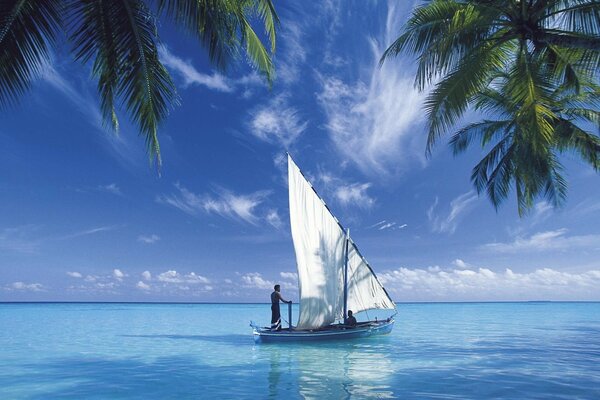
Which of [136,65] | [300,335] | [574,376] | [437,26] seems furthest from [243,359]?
[437,26]

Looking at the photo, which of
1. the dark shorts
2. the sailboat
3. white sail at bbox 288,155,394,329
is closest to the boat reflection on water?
the sailboat

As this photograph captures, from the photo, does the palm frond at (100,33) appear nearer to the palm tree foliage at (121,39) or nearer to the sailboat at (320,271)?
the palm tree foliage at (121,39)

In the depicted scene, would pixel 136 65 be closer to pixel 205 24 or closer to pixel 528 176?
pixel 205 24

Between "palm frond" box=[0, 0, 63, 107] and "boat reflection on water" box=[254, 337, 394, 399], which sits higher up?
"palm frond" box=[0, 0, 63, 107]

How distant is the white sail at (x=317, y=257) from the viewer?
62.1 ft

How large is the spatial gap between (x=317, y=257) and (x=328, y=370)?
21.6 ft

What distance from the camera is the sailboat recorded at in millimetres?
18906

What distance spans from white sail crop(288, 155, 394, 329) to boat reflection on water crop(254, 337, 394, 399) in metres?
1.45

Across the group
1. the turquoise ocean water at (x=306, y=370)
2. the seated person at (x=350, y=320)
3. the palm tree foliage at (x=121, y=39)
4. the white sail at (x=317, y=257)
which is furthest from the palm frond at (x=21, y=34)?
the seated person at (x=350, y=320)

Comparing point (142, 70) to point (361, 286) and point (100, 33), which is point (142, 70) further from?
point (361, 286)

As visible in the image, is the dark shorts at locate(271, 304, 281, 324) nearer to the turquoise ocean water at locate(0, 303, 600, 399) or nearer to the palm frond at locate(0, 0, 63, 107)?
the turquoise ocean water at locate(0, 303, 600, 399)

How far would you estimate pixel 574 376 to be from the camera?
1259 cm

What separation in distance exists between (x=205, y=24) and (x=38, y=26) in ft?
9.84

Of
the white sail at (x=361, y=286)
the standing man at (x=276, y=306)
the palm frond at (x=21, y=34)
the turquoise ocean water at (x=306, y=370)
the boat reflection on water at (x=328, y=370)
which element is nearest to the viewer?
the palm frond at (x=21, y=34)
